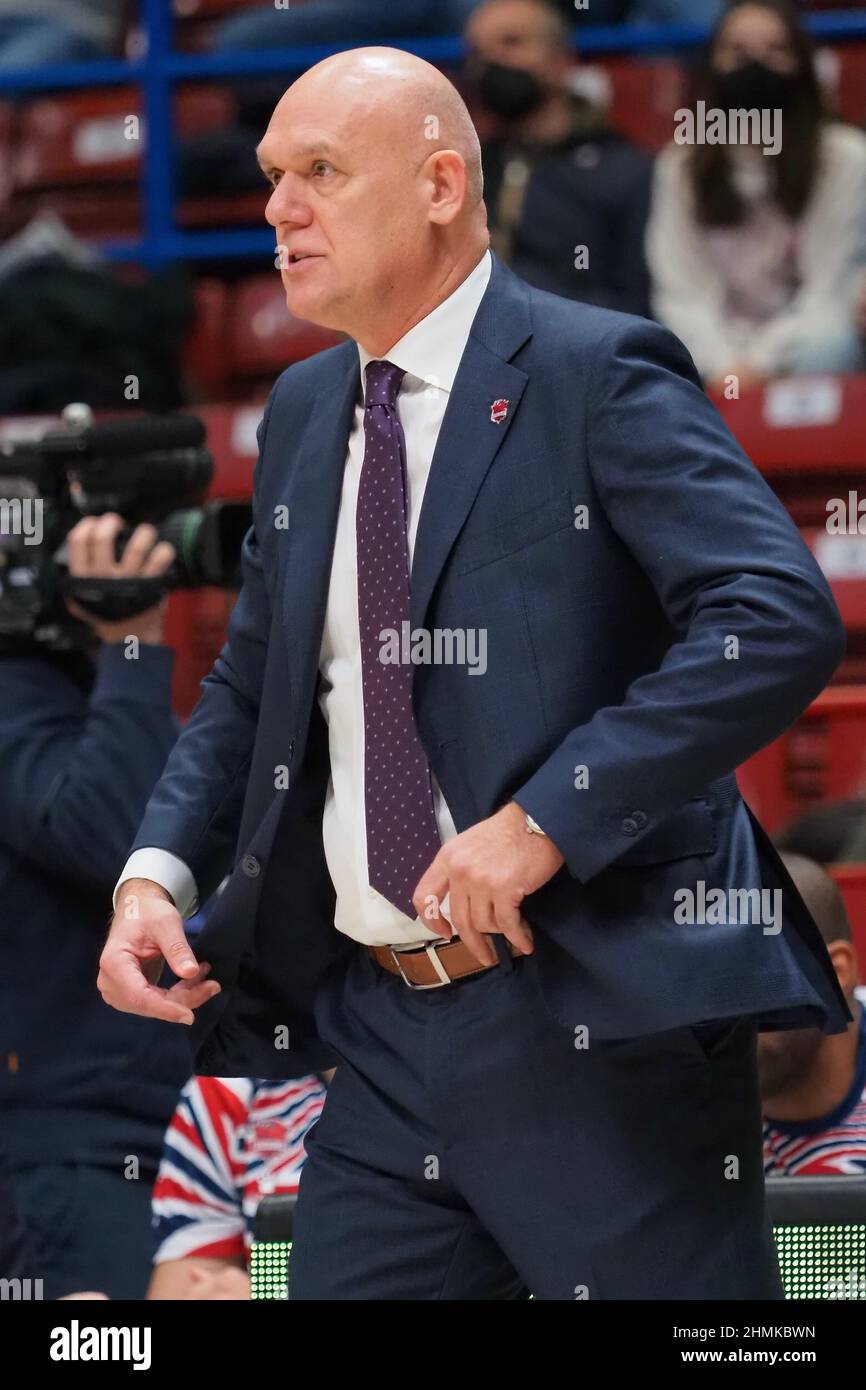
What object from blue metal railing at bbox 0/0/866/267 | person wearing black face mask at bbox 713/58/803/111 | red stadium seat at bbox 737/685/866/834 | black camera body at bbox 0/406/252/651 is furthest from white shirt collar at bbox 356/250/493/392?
blue metal railing at bbox 0/0/866/267

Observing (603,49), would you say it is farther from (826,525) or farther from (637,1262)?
(637,1262)

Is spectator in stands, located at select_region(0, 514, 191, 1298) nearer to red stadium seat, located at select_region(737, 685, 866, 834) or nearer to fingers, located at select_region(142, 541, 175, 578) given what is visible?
fingers, located at select_region(142, 541, 175, 578)

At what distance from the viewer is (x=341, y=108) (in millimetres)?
1622

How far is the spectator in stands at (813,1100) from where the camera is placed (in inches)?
88.1

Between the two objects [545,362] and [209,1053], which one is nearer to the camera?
[545,362]

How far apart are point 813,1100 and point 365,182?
1146mm

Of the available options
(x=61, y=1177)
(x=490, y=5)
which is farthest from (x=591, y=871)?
(x=490, y=5)

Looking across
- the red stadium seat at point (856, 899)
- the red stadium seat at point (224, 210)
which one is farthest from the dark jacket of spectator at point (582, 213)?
the red stadium seat at point (856, 899)

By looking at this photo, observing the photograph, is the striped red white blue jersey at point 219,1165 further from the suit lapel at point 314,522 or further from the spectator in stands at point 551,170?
the spectator in stands at point 551,170

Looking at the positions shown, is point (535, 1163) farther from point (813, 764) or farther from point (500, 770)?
point (813, 764)

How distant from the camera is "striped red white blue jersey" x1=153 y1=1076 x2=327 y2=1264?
2.33 m

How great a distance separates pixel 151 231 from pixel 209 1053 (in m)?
3.30

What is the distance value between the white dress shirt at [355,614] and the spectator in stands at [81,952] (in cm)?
79

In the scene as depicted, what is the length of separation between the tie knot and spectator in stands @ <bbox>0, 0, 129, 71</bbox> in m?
3.65
